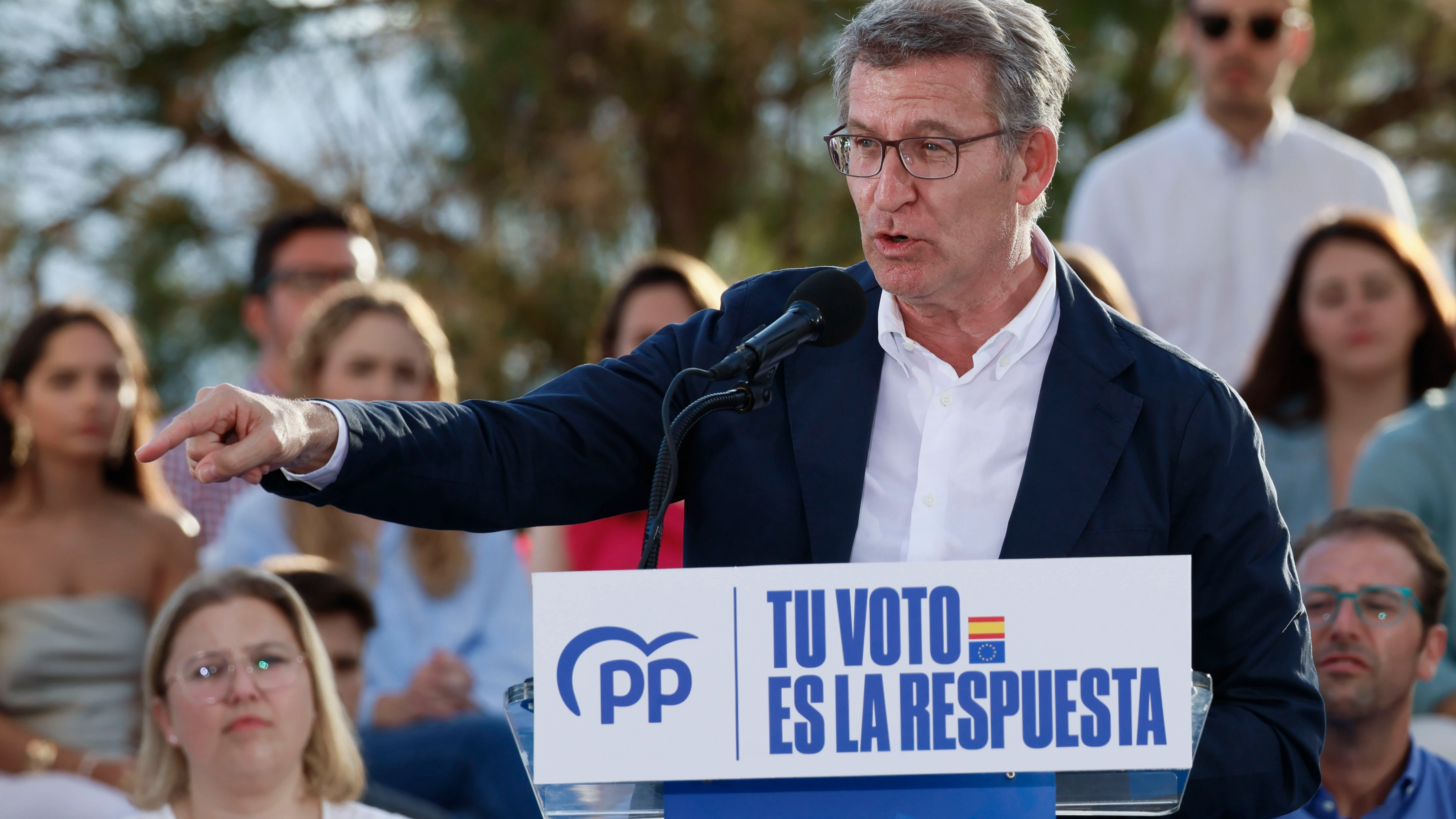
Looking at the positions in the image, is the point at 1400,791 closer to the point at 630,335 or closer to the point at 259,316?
the point at 630,335

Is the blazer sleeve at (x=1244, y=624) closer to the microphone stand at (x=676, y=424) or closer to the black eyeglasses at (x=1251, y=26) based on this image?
the microphone stand at (x=676, y=424)

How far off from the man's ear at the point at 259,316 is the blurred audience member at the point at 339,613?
1398 mm

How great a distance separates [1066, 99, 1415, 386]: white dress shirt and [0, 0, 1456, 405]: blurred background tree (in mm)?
848

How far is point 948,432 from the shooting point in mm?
2201

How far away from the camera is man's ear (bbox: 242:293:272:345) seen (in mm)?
5277

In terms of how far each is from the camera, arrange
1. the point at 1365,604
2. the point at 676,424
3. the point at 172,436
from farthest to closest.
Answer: the point at 1365,604 → the point at 676,424 → the point at 172,436

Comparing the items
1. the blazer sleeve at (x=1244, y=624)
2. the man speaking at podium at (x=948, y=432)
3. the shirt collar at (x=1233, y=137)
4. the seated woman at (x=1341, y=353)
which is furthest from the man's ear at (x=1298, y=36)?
the blazer sleeve at (x=1244, y=624)

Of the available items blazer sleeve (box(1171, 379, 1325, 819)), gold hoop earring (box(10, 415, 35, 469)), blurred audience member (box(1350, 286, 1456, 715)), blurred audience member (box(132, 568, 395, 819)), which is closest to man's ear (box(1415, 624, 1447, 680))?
blurred audience member (box(1350, 286, 1456, 715))

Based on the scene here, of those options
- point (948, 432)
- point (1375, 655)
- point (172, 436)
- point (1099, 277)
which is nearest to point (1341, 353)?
point (1099, 277)

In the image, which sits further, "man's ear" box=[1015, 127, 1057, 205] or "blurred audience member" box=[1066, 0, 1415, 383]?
"blurred audience member" box=[1066, 0, 1415, 383]

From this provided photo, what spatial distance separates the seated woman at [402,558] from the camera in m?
4.21

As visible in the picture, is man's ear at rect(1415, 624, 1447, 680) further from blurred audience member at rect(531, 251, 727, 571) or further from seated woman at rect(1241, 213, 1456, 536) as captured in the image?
blurred audience member at rect(531, 251, 727, 571)

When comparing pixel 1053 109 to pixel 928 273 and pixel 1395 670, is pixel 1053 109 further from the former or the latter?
pixel 1395 670

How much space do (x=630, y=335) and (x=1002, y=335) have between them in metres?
2.32
